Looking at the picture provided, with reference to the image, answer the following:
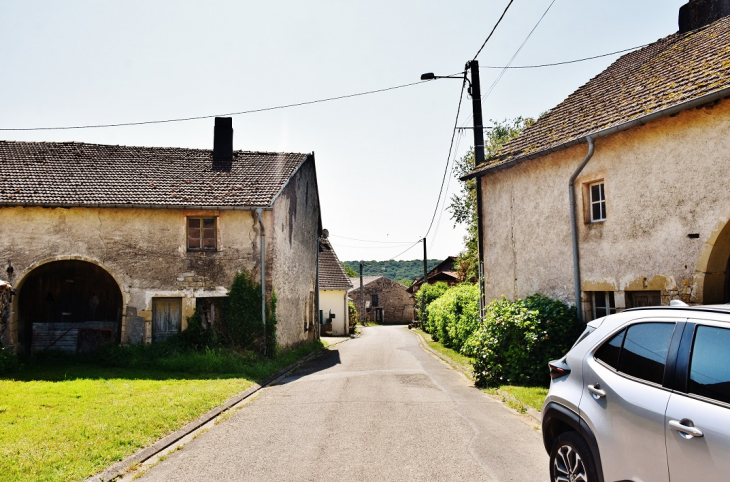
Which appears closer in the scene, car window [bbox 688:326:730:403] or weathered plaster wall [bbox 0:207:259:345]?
car window [bbox 688:326:730:403]

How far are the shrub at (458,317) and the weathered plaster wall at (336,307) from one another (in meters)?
11.1

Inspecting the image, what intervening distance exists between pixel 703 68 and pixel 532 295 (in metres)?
5.57

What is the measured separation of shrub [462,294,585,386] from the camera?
1048 centimetres

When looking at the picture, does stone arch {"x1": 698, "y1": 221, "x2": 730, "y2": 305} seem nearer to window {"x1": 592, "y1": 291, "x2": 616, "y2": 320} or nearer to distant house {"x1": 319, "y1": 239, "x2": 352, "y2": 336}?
window {"x1": 592, "y1": 291, "x2": 616, "y2": 320}

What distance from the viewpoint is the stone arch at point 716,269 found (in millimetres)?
8234

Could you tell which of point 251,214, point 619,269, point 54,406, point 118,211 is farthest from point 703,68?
point 118,211

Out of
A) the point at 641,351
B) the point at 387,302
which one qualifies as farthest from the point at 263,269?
the point at 387,302

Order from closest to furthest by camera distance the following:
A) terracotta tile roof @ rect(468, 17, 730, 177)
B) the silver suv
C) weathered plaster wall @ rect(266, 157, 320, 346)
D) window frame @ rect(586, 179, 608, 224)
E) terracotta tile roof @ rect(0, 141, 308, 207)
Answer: the silver suv → terracotta tile roof @ rect(468, 17, 730, 177) → window frame @ rect(586, 179, 608, 224) → terracotta tile roof @ rect(0, 141, 308, 207) → weathered plaster wall @ rect(266, 157, 320, 346)

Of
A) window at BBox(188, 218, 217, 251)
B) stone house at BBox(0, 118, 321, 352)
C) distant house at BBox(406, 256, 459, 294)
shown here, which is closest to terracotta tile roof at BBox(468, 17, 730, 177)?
stone house at BBox(0, 118, 321, 352)

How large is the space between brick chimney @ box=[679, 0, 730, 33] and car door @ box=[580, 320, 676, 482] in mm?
12212

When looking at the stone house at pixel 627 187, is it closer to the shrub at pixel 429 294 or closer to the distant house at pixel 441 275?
the shrub at pixel 429 294

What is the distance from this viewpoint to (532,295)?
39.1ft

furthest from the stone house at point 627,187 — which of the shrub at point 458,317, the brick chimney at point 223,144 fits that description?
the brick chimney at point 223,144

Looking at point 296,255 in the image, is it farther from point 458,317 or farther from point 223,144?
point 458,317
